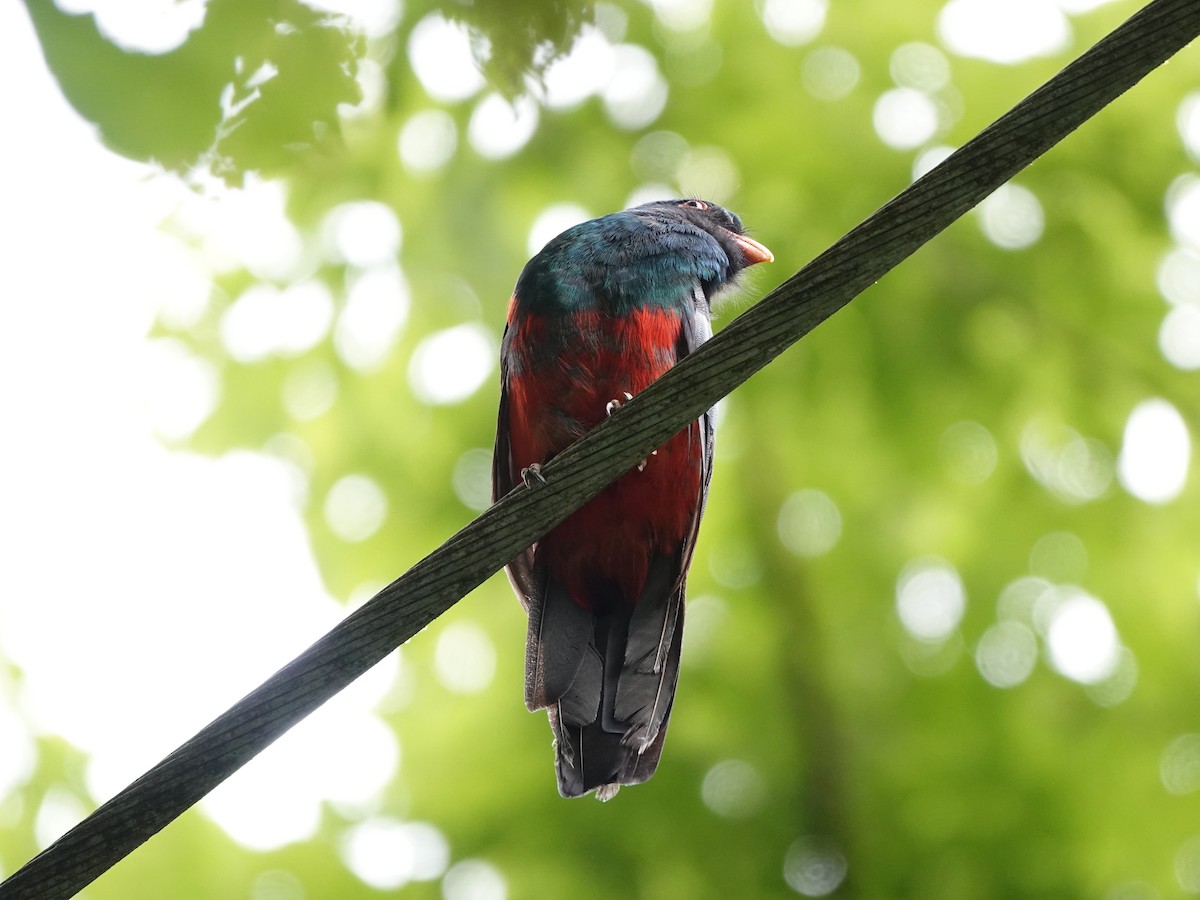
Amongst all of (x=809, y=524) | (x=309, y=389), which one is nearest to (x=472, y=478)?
(x=309, y=389)

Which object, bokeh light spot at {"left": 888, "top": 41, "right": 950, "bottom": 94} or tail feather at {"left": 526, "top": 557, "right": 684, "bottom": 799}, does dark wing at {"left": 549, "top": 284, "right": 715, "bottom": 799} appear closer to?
tail feather at {"left": 526, "top": 557, "right": 684, "bottom": 799}

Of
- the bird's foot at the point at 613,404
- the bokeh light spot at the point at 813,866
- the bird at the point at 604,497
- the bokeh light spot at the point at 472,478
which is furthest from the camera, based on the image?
the bokeh light spot at the point at 472,478

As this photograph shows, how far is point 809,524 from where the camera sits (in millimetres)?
6090

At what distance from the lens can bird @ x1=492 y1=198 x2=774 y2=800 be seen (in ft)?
11.3

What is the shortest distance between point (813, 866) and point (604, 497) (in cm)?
311

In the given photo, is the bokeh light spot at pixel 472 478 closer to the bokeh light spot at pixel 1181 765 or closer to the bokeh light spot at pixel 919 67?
the bokeh light spot at pixel 919 67

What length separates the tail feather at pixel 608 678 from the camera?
3408 mm

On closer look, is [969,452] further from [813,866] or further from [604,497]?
[604,497]

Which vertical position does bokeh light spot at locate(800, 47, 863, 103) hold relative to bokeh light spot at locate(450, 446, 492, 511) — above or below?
above

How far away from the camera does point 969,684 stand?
6047 millimetres

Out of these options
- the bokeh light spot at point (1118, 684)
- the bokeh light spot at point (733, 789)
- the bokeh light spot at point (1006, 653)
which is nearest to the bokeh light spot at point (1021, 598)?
the bokeh light spot at point (1006, 653)

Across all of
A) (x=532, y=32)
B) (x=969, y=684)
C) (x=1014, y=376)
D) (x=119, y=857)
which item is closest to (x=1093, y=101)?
(x=532, y=32)

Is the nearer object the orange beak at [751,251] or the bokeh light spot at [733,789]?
the orange beak at [751,251]

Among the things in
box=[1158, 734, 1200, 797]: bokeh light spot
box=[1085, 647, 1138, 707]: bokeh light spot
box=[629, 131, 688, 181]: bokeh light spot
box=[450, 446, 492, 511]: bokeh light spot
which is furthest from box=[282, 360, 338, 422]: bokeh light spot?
box=[1158, 734, 1200, 797]: bokeh light spot
